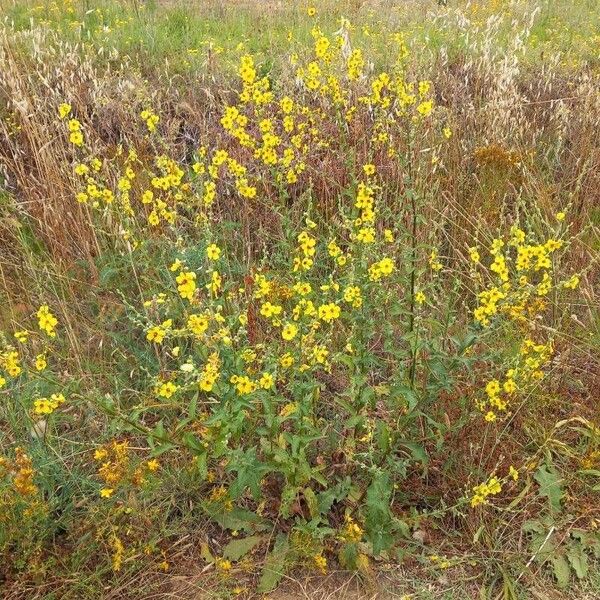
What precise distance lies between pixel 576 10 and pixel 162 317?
Result: 7.22 metres

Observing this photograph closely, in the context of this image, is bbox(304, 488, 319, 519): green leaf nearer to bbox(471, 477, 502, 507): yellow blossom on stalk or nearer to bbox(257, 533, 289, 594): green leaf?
bbox(257, 533, 289, 594): green leaf

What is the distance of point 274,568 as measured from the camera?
2115 mm

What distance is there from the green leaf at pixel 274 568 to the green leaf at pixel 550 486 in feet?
2.96

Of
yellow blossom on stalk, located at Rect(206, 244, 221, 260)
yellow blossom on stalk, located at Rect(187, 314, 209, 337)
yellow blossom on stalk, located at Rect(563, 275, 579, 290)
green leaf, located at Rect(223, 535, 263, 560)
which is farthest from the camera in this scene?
green leaf, located at Rect(223, 535, 263, 560)

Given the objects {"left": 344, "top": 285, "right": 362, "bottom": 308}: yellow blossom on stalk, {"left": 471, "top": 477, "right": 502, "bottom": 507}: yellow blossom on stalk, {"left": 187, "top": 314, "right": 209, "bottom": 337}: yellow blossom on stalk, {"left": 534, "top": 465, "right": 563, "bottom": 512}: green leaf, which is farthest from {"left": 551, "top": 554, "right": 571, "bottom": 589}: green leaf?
{"left": 187, "top": 314, "right": 209, "bottom": 337}: yellow blossom on stalk

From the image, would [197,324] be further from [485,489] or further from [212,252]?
[485,489]

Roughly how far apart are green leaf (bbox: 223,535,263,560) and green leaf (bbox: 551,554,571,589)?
0.97 m

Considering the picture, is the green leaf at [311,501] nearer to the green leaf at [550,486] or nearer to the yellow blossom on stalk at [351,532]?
the yellow blossom on stalk at [351,532]

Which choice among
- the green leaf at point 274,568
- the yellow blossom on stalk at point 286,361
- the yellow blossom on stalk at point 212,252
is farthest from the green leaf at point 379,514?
the yellow blossom on stalk at point 212,252

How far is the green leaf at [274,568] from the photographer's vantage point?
209 centimetres

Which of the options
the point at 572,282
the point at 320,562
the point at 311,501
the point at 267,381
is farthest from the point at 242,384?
the point at 572,282

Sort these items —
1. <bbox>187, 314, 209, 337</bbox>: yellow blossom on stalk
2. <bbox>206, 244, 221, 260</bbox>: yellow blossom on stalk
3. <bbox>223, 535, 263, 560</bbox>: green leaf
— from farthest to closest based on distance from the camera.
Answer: <bbox>223, 535, 263, 560</bbox>: green leaf < <bbox>206, 244, 221, 260</bbox>: yellow blossom on stalk < <bbox>187, 314, 209, 337</bbox>: yellow blossom on stalk

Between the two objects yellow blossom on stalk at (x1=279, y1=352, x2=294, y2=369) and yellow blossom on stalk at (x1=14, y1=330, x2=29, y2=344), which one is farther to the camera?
yellow blossom on stalk at (x1=279, y1=352, x2=294, y2=369)

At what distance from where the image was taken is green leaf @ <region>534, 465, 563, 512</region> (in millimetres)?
2229
